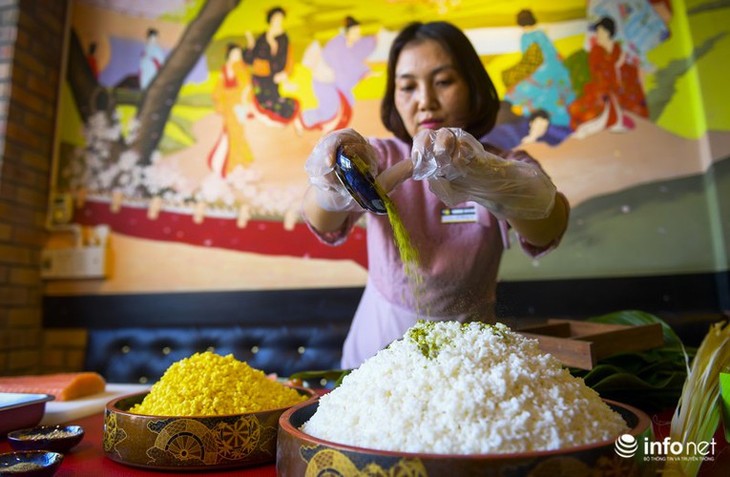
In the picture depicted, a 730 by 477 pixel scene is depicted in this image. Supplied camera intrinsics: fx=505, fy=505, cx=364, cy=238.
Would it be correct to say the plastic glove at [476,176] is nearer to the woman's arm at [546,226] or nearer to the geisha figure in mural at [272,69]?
the woman's arm at [546,226]

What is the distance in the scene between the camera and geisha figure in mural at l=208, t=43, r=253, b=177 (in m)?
2.84

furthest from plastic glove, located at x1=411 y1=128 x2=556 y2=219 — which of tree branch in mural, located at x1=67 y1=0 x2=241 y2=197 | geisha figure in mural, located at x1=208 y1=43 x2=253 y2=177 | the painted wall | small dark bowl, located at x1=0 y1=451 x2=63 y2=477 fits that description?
tree branch in mural, located at x1=67 y1=0 x2=241 y2=197

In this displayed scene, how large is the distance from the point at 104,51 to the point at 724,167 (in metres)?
3.44

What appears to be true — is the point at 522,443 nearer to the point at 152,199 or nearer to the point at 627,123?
the point at 627,123

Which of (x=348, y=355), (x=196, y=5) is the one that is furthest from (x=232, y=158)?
(x=348, y=355)

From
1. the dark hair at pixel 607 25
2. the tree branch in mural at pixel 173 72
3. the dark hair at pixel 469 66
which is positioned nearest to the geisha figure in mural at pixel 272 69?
the tree branch in mural at pixel 173 72

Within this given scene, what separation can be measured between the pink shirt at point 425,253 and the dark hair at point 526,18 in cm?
142

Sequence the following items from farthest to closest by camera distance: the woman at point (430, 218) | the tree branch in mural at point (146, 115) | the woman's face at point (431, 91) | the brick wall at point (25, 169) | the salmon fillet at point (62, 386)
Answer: the tree branch in mural at point (146, 115) → the brick wall at point (25, 169) → the woman's face at point (431, 91) → the woman at point (430, 218) → the salmon fillet at point (62, 386)

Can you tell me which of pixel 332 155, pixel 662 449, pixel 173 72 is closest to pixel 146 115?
pixel 173 72

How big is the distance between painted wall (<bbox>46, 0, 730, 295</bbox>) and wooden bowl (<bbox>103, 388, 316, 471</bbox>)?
197 cm

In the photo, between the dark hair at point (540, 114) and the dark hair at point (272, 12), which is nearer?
the dark hair at point (540, 114)

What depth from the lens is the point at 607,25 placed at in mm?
2566

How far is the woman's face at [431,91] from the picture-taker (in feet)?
4.91

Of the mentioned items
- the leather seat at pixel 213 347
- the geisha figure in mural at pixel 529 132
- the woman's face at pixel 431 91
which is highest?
the geisha figure in mural at pixel 529 132
